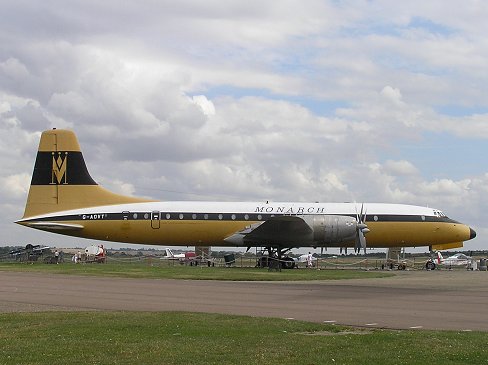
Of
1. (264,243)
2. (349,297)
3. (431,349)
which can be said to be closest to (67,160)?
(264,243)

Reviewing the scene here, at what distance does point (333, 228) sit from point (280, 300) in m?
24.3

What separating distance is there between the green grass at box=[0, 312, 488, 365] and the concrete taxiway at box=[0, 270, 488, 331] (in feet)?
7.08

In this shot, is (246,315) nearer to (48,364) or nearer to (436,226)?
(48,364)

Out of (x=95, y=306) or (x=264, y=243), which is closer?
(x=95, y=306)

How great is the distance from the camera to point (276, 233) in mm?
45625

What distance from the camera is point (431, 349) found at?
11703 millimetres

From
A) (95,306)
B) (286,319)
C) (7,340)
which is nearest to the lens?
(7,340)

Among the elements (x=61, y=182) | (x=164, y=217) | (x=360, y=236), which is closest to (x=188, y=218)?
(x=164, y=217)

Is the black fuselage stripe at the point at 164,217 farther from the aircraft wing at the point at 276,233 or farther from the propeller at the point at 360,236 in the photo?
the propeller at the point at 360,236

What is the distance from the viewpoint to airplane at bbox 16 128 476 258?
46.0 m

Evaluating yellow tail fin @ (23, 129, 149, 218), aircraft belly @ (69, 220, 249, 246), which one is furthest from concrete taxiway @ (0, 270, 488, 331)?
yellow tail fin @ (23, 129, 149, 218)

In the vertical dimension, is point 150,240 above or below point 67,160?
below

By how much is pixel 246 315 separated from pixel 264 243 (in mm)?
29839

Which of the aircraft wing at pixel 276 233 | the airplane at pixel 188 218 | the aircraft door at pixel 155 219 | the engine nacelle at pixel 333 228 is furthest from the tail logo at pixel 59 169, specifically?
the engine nacelle at pixel 333 228
